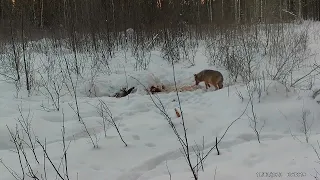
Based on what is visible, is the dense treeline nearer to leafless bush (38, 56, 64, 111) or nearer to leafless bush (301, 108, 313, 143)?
leafless bush (38, 56, 64, 111)

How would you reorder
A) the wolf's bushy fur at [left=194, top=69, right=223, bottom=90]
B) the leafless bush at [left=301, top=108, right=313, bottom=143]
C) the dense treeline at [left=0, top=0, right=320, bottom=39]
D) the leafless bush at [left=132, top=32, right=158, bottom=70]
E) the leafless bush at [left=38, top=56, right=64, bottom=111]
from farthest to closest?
the dense treeline at [left=0, top=0, right=320, bottom=39] < the leafless bush at [left=132, top=32, right=158, bottom=70] < the wolf's bushy fur at [left=194, top=69, right=223, bottom=90] < the leafless bush at [left=38, top=56, right=64, bottom=111] < the leafless bush at [left=301, top=108, right=313, bottom=143]

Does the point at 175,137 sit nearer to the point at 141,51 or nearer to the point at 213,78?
the point at 213,78

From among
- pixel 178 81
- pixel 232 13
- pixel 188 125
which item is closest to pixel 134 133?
pixel 188 125

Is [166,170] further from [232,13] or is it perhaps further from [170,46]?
[232,13]

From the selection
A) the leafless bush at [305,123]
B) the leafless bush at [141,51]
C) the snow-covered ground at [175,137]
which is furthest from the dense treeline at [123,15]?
the leafless bush at [305,123]

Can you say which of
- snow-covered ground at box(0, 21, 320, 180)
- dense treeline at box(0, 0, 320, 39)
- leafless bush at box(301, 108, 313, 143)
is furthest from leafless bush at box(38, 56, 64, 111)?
leafless bush at box(301, 108, 313, 143)

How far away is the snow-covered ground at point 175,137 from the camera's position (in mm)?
2859

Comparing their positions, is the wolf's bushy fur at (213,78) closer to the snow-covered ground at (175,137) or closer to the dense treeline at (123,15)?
the snow-covered ground at (175,137)

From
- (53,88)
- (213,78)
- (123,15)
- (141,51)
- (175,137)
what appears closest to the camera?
(175,137)

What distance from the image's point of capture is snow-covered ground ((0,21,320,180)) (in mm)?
2859

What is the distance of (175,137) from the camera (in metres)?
3.77

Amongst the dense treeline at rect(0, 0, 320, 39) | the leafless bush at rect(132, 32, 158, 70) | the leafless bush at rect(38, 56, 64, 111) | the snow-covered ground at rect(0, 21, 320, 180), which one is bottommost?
the snow-covered ground at rect(0, 21, 320, 180)

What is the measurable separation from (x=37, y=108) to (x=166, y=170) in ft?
8.94

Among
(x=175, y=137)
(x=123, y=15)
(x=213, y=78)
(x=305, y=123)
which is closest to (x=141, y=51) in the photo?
(x=213, y=78)
